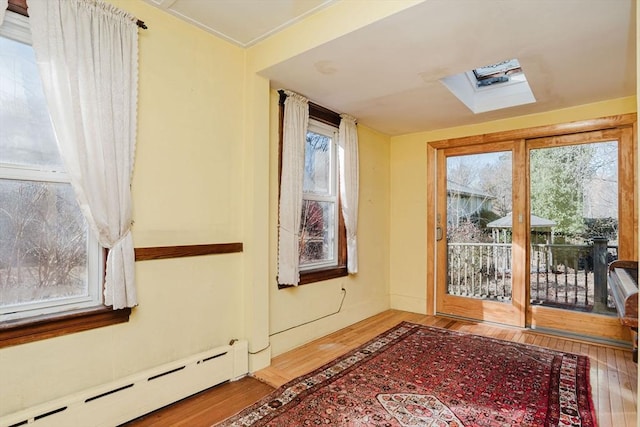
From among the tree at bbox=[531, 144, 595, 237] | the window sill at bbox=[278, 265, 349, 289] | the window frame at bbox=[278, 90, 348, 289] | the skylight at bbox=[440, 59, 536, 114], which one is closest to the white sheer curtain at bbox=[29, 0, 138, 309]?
the window frame at bbox=[278, 90, 348, 289]

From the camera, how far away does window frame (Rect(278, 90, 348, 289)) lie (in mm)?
3027

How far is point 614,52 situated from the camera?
233cm

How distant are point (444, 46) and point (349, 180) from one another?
5.68 ft

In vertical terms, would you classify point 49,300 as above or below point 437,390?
above

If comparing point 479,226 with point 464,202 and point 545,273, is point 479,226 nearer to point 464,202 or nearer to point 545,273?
point 464,202

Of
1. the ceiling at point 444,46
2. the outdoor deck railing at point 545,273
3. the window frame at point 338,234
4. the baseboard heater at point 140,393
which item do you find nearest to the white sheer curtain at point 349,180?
the window frame at point 338,234

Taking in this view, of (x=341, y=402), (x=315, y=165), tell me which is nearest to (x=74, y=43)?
(x=315, y=165)

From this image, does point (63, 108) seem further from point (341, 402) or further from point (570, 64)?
point (570, 64)

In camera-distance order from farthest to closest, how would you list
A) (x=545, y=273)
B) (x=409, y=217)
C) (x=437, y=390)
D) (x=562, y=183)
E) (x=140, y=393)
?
(x=409, y=217)
(x=545, y=273)
(x=562, y=183)
(x=437, y=390)
(x=140, y=393)

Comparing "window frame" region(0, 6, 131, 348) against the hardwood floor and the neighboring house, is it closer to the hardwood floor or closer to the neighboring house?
the hardwood floor

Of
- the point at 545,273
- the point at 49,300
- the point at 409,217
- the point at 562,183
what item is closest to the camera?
the point at 49,300

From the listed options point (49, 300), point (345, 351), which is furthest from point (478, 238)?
point (49, 300)

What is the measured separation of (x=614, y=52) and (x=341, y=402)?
3.05 m

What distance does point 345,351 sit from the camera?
308cm
